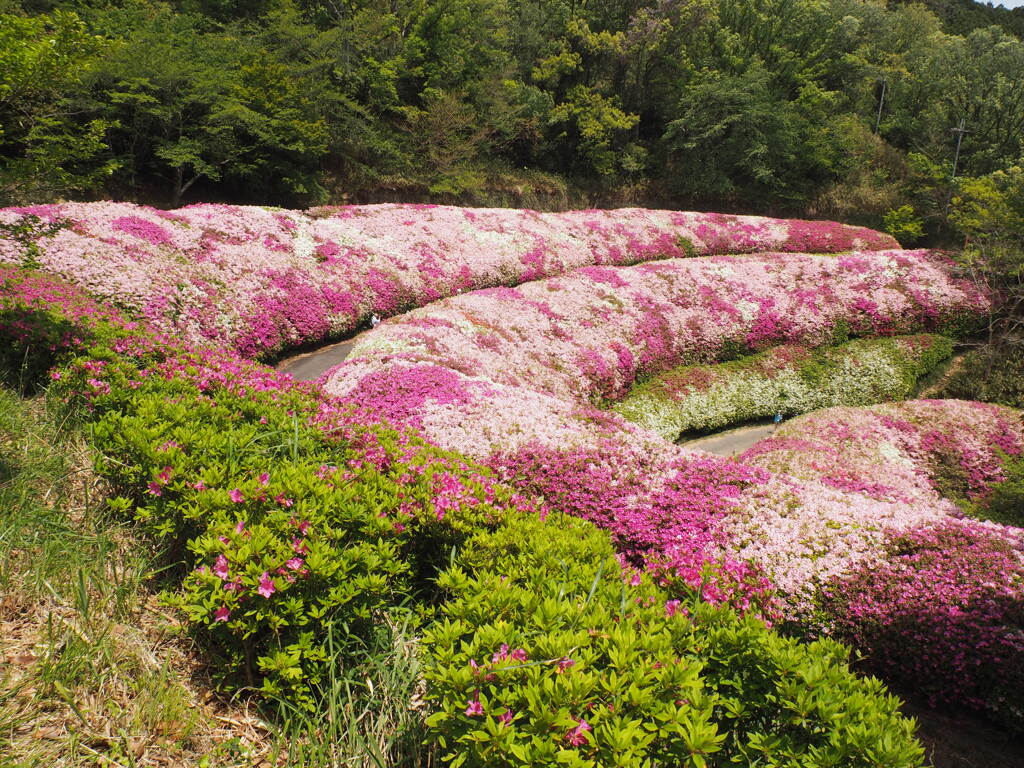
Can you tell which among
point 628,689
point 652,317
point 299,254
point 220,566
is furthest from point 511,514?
point 299,254

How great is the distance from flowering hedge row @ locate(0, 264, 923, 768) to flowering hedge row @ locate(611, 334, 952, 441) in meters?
11.7

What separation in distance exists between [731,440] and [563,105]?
37687 mm

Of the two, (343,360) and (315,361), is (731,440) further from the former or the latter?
(315,361)

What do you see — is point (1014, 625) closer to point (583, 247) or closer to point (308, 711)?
point (308, 711)

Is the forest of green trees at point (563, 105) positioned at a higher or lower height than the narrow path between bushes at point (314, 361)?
higher

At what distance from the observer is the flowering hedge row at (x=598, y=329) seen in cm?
999

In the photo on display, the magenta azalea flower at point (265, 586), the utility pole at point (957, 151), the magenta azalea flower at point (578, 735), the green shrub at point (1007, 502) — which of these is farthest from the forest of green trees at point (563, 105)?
the magenta azalea flower at point (578, 735)

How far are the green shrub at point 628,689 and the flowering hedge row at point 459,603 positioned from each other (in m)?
0.01

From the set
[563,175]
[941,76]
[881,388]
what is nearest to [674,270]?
[881,388]

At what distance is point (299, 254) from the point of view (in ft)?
60.4

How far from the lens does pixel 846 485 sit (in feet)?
33.7

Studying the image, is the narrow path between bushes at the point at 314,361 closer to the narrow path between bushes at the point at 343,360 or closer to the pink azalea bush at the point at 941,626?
the narrow path between bushes at the point at 343,360

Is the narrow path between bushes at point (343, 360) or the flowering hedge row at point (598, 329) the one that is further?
the narrow path between bushes at point (343, 360)

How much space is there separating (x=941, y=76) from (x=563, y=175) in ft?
122
